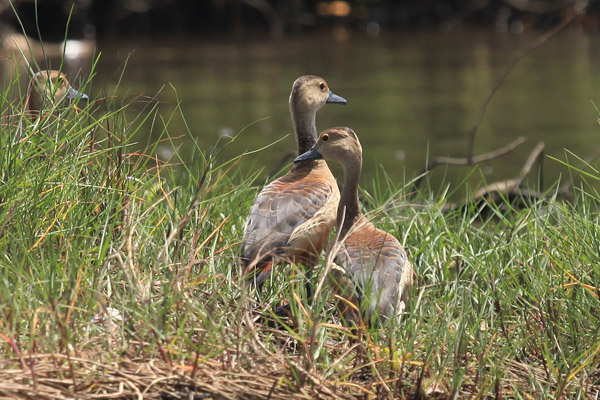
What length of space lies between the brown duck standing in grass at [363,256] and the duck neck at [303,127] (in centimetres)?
61

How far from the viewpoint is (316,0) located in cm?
3328

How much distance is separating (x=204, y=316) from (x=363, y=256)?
0.79 meters

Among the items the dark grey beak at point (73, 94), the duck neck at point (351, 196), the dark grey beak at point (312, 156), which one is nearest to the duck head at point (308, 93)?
the dark grey beak at point (312, 156)

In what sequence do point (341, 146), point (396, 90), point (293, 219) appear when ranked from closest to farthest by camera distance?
1. point (293, 219)
2. point (341, 146)
3. point (396, 90)

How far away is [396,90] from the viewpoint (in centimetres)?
1691

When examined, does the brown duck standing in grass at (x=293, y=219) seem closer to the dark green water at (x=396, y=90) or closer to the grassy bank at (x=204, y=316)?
the grassy bank at (x=204, y=316)

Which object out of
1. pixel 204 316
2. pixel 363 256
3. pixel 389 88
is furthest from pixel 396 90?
pixel 204 316

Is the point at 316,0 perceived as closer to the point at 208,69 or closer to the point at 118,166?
the point at 208,69

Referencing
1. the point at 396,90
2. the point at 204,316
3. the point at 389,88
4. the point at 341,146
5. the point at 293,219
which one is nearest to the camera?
the point at 204,316

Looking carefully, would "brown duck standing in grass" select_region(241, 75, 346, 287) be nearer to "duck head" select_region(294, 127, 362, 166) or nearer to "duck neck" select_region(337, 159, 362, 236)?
"duck neck" select_region(337, 159, 362, 236)

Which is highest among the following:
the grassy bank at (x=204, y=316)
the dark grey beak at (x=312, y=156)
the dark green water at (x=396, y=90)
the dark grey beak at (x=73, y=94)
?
the dark grey beak at (x=73, y=94)

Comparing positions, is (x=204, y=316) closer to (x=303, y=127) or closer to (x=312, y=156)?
(x=312, y=156)

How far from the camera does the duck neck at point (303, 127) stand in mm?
4570

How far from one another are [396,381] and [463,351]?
0.30m
